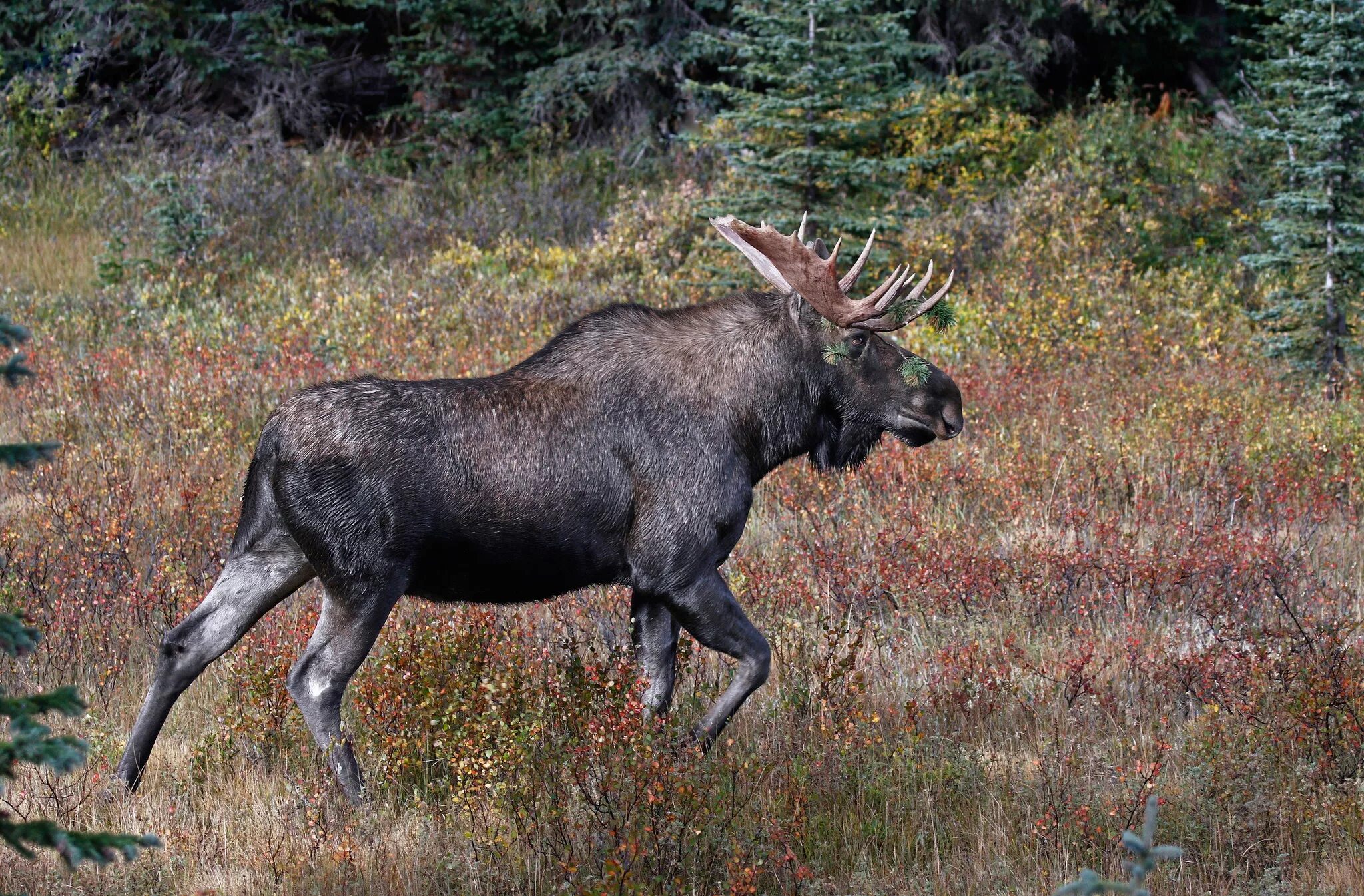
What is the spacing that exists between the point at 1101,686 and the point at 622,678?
2314 mm

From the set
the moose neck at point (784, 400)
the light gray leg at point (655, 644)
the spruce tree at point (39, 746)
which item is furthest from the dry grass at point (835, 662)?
the spruce tree at point (39, 746)

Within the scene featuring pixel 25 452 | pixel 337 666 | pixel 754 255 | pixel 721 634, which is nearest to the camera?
pixel 25 452

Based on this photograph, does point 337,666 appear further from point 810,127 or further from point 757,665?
point 810,127

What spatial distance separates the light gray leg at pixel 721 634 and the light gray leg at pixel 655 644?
1.18ft

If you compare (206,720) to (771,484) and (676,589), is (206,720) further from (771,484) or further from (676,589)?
(771,484)

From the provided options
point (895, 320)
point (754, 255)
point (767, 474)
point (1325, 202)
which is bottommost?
point (767, 474)

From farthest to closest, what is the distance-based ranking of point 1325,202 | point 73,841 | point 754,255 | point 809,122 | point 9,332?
point 809,122 → point 1325,202 → point 754,255 → point 9,332 → point 73,841

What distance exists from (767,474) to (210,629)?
378 centimetres

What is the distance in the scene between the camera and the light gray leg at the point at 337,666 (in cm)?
532

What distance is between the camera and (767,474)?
848 cm

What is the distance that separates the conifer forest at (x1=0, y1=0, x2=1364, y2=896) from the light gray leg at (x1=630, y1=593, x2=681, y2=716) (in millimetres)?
120

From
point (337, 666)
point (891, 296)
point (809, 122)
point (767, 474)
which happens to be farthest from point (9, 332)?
point (809, 122)

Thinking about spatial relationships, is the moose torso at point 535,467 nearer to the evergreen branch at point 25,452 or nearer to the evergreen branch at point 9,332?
the evergreen branch at point 9,332

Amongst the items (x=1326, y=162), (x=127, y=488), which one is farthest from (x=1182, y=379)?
(x=127, y=488)
